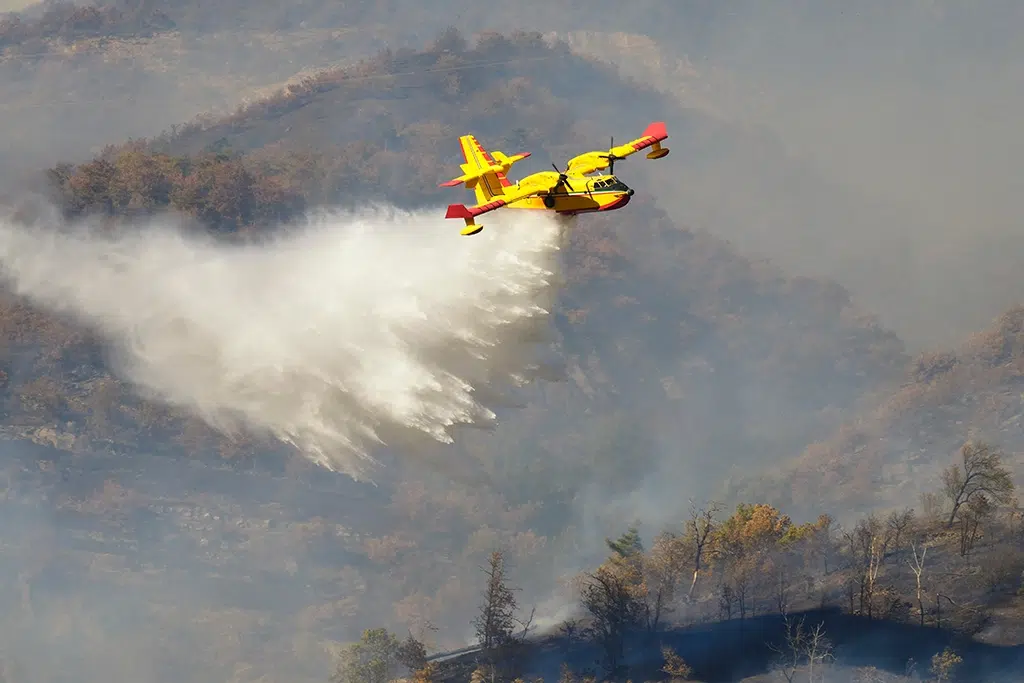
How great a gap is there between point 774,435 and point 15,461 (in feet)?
211

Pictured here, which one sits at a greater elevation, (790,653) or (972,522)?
(972,522)

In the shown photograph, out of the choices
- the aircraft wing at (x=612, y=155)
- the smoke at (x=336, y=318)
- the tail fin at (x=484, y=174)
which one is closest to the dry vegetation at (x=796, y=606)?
the smoke at (x=336, y=318)

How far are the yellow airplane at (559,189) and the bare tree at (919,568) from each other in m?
29.4

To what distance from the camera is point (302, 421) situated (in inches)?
3233

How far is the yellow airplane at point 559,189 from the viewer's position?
207ft

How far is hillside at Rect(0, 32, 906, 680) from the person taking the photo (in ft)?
346

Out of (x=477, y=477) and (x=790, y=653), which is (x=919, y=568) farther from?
(x=477, y=477)

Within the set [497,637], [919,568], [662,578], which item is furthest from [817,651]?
[497,637]

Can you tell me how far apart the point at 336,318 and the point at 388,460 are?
35539mm

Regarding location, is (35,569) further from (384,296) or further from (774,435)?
(774,435)

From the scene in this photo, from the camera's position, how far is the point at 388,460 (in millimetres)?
117625

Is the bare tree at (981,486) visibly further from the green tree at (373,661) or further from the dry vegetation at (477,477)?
the green tree at (373,661)

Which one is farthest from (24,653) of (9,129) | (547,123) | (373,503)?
(547,123)

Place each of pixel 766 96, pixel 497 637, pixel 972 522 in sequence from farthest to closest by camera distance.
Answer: pixel 766 96 < pixel 972 522 < pixel 497 637
